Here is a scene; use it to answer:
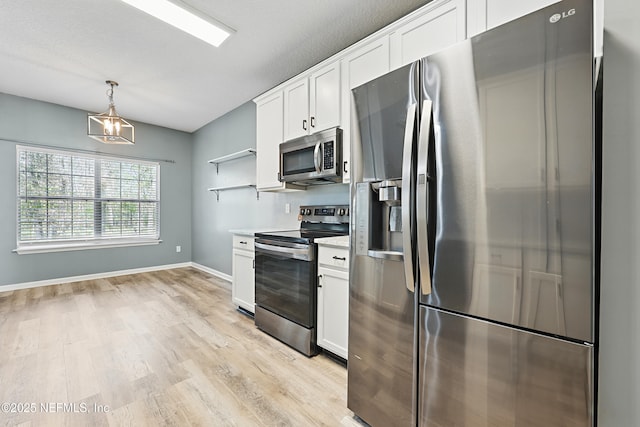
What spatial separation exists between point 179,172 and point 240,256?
3.29 meters

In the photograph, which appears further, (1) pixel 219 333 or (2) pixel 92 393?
(1) pixel 219 333

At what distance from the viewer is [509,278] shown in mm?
965

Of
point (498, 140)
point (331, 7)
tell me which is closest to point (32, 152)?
point (331, 7)

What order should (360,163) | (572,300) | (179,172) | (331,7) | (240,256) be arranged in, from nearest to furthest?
(572,300) → (360,163) → (331,7) → (240,256) → (179,172)

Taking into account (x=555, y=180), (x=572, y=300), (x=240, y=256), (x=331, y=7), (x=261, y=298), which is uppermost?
(x=331, y=7)

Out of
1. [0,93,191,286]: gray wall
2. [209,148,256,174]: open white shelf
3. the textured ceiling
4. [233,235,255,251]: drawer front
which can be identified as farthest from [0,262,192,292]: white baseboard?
[233,235,255,251]: drawer front

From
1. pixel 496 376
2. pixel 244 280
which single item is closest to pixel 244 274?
pixel 244 280

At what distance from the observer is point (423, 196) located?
1.12 meters

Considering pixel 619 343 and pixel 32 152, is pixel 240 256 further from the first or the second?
pixel 32 152

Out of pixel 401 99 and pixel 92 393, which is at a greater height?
pixel 401 99

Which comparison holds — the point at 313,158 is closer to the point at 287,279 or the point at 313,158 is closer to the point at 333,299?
the point at 287,279

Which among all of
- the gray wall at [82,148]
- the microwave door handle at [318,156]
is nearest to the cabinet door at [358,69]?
the microwave door handle at [318,156]

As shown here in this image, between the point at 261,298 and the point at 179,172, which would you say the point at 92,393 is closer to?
the point at 261,298

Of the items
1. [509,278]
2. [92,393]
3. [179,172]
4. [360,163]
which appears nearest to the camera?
[509,278]
